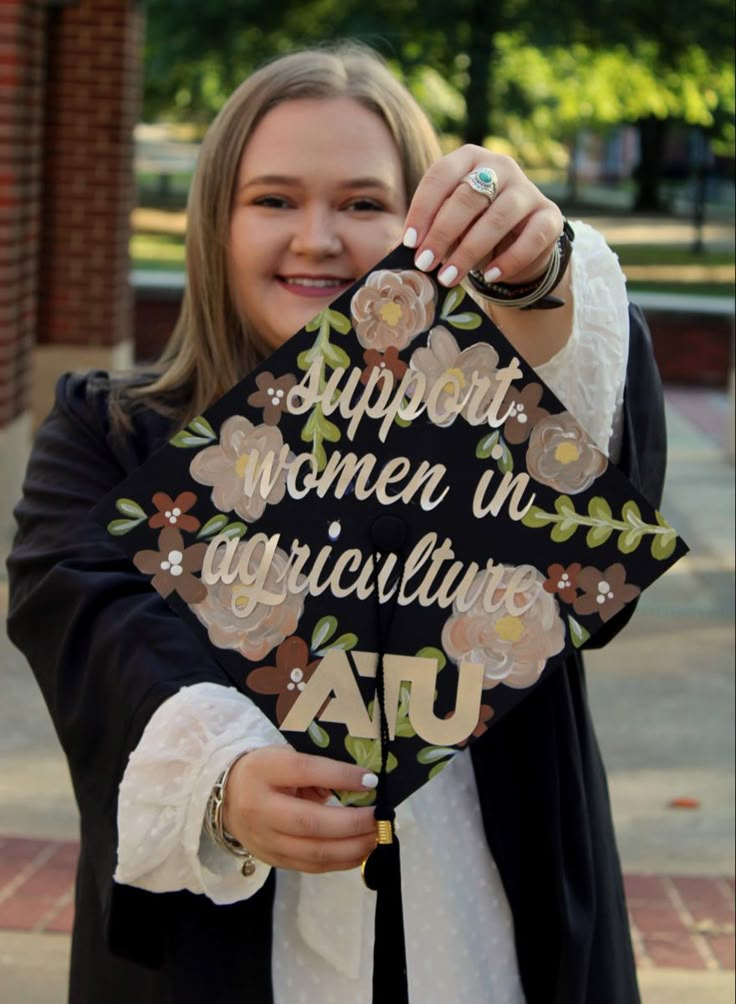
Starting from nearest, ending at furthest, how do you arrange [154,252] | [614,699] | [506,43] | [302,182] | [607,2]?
[302,182] < [614,699] < [607,2] < [506,43] < [154,252]

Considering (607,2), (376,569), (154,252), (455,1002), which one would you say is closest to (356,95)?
(376,569)

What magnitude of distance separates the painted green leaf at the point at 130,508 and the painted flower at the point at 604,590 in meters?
0.39

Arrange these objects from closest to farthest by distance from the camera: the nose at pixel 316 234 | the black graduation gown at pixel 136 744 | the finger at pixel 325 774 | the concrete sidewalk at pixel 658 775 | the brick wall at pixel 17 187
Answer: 1. the finger at pixel 325 774
2. the black graduation gown at pixel 136 744
3. the nose at pixel 316 234
4. the concrete sidewalk at pixel 658 775
5. the brick wall at pixel 17 187

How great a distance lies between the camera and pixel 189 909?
167 cm

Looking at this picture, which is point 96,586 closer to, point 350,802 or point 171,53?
point 350,802

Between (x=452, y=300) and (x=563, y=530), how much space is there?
23 cm

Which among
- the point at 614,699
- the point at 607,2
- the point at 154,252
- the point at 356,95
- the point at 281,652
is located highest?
the point at 356,95

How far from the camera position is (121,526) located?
4.63ft

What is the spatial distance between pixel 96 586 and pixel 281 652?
13.4 inches

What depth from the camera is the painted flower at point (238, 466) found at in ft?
4.69

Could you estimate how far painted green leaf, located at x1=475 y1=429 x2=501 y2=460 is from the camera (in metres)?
1.44

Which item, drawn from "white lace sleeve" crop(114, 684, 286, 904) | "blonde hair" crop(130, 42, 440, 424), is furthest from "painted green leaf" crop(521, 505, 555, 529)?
"blonde hair" crop(130, 42, 440, 424)

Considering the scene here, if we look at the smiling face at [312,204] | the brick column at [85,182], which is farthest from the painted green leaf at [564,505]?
the brick column at [85,182]

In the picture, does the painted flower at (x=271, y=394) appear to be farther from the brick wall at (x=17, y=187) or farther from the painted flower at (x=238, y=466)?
the brick wall at (x=17, y=187)
